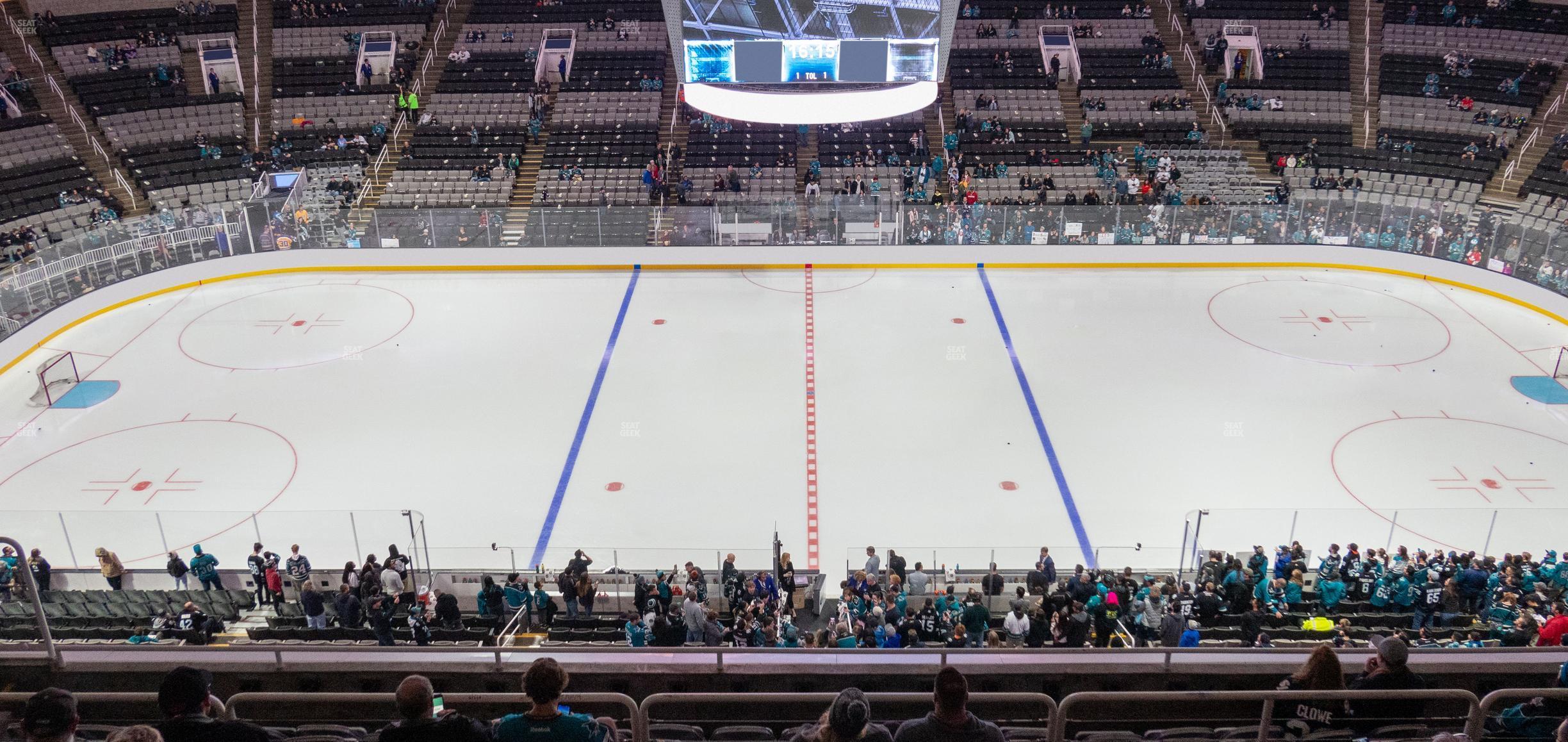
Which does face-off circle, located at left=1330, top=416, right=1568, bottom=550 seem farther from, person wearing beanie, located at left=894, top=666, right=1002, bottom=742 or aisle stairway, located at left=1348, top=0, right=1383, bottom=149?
aisle stairway, located at left=1348, top=0, right=1383, bottom=149

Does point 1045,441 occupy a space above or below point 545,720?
below

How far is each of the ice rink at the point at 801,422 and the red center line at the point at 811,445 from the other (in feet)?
0.17

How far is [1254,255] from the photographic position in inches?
985

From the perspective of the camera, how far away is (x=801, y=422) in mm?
17344

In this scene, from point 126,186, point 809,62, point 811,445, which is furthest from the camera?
point 126,186

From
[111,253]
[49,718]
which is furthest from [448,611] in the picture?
[111,253]

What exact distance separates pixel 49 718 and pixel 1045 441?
1433 cm

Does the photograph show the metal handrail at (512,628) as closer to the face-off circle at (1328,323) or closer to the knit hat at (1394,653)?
the knit hat at (1394,653)

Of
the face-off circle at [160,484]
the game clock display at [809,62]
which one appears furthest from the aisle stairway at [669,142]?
the face-off circle at [160,484]

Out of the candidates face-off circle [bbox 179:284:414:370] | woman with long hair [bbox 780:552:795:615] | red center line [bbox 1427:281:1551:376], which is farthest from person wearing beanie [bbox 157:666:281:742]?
red center line [bbox 1427:281:1551:376]

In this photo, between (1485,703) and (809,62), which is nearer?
(1485,703)

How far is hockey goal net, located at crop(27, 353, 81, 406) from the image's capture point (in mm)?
18094

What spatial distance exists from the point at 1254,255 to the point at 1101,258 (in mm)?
3565

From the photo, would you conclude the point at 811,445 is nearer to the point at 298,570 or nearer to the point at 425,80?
the point at 298,570
